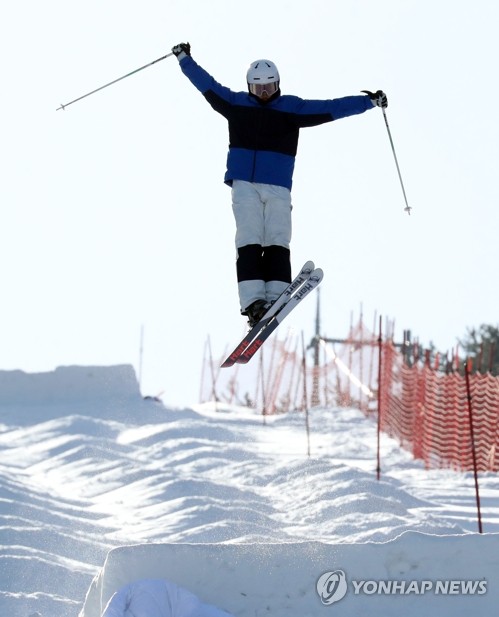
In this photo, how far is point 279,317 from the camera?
1123 centimetres

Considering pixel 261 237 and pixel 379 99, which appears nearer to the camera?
pixel 379 99

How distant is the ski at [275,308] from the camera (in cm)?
1110

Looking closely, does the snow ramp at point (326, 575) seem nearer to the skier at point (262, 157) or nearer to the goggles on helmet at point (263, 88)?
the skier at point (262, 157)

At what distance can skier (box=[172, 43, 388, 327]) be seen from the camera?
35.7ft

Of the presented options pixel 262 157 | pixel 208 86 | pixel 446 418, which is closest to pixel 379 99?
pixel 262 157

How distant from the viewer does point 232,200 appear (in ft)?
36.5

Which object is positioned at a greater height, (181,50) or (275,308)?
(181,50)

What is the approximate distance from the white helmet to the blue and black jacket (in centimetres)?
6

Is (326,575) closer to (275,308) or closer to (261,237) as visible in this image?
(275,308)

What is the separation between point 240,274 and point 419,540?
3001 mm

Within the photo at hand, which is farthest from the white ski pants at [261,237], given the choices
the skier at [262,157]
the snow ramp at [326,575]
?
the snow ramp at [326,575]

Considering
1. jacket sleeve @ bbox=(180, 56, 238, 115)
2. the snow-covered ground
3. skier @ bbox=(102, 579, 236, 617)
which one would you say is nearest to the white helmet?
jacket sleeve @ bbox=(180, 56, 238, 115)

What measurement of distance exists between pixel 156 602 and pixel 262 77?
13.3ft

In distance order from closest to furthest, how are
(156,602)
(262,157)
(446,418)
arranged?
(156,602) < (262,157) < (446,418)
